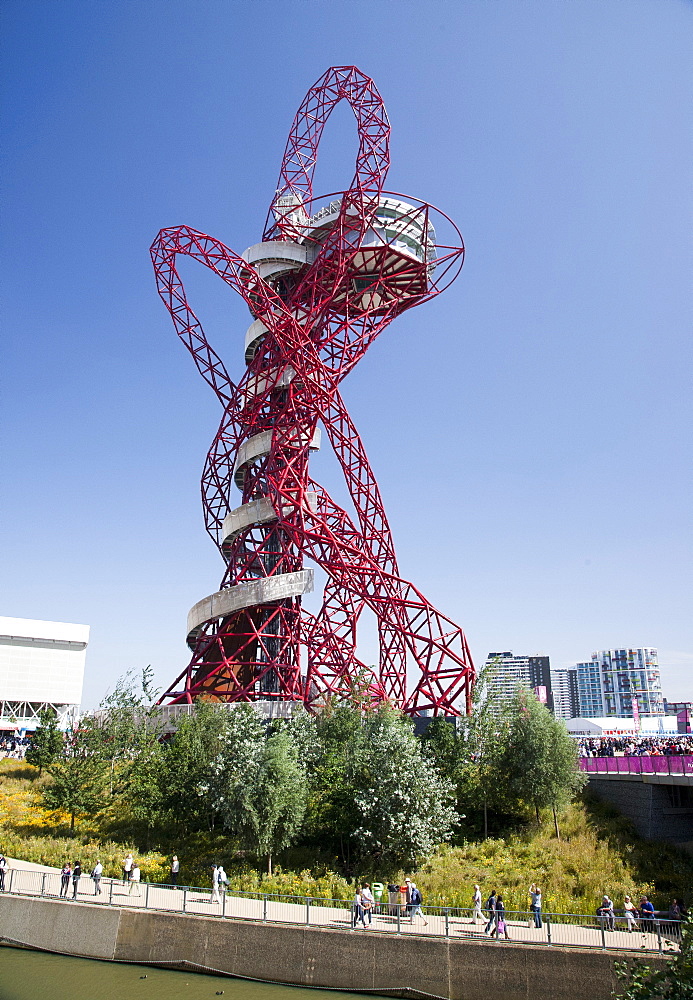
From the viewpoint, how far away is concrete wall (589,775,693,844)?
25000mm

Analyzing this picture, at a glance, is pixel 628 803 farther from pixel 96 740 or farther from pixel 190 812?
pixel 96 740

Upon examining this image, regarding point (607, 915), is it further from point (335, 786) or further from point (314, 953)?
point (335, 786)

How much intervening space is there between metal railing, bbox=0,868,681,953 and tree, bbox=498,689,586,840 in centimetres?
694

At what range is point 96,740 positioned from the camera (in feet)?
102

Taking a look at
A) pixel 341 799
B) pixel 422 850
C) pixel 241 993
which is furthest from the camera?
pixel 341 799

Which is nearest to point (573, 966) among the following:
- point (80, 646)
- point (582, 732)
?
point (582, 732)

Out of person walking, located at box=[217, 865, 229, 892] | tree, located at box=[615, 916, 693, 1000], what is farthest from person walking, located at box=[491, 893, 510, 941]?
person walking, located at box=[217, 865, 229, 892]

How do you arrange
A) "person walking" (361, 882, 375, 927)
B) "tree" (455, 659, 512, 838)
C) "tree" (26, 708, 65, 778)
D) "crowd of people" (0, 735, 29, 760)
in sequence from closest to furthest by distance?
"person walking" (361, 882, 375, 927), "tree" (455, 659, 512, 838), "tree" (26, 708, 65, 778), "crowd of people" (0, 735, 29, 760)

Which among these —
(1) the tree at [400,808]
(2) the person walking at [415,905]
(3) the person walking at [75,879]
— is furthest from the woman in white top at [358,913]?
(3) the person walking at [75,879]

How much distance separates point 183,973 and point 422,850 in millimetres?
7662

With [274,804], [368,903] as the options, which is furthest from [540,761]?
[368,903]

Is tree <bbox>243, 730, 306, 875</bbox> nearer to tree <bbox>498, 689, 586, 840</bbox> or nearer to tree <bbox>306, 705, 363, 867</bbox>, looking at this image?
tree <bbox>306, 705, 363, 867</bbox>

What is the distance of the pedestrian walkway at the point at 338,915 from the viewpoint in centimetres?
1689

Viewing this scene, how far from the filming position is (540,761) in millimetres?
26484
